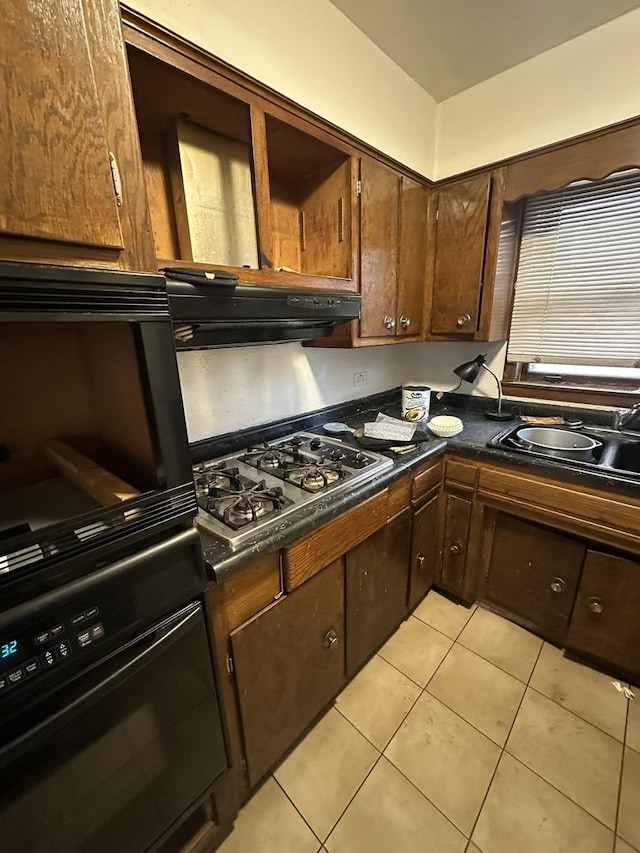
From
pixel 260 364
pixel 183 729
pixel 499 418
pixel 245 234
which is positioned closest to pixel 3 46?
pixel 245 234

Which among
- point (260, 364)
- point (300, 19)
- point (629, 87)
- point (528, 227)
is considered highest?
point (300, 19)

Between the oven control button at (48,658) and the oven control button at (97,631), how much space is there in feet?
0.19

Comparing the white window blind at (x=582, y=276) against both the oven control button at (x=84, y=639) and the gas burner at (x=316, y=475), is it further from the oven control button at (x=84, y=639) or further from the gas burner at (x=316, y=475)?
the oven control button at (x=84, y=639)

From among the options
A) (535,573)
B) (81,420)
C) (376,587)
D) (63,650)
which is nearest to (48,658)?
(63,650)

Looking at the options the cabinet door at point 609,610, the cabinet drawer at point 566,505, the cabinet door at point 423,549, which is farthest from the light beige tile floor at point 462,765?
the cabinet drawer at point 566,505

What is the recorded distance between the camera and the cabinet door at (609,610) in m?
1.29

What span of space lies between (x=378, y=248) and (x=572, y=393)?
47.6 inches

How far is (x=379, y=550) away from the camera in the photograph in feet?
4.32

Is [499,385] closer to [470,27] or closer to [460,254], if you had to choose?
[460,254]

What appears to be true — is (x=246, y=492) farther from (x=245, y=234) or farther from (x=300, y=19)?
(x=300, y=19)

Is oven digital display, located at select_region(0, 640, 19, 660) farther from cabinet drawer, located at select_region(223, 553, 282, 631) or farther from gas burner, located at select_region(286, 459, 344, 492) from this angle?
gas burner, located at select_region(286, 459, 344, 492)

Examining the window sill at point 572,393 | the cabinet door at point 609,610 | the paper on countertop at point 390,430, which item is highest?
the window sill at point 572,393

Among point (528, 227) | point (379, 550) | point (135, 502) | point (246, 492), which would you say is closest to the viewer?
point (135, 502)

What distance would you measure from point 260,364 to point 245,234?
1.74 feet
